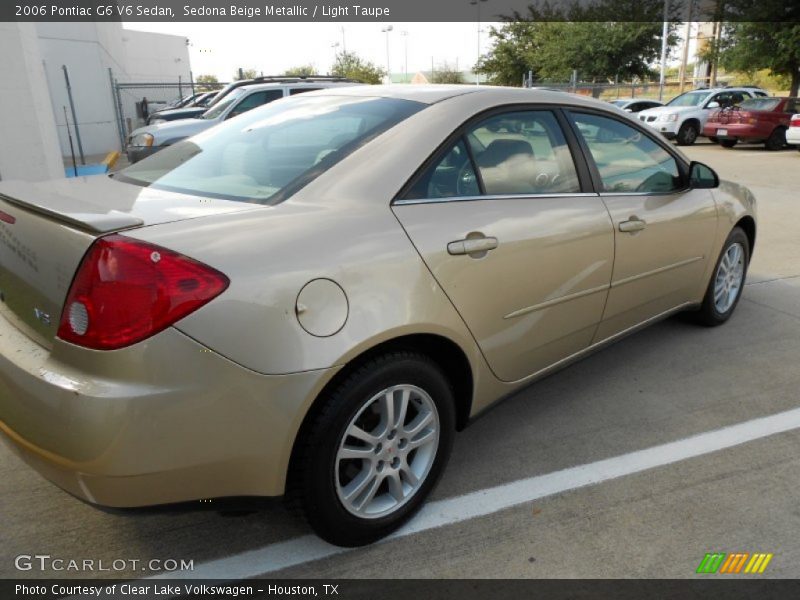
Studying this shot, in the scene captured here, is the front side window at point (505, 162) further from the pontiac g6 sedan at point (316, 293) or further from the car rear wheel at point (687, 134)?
the car rear wheel at point (687, 134)

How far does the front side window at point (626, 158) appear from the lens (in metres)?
3.26

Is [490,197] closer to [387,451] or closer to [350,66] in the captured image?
[387,451]

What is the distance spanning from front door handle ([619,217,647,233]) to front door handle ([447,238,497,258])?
101 centimetres

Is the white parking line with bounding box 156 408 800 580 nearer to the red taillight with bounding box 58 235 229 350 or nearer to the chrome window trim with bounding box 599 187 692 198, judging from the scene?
the red taillight with bounding box 58 235 229 350

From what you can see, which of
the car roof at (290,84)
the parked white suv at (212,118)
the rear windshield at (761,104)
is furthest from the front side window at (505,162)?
the rear windshield at (761,104)

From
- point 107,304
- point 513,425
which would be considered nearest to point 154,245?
point 107,304

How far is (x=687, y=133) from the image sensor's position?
19.1 m

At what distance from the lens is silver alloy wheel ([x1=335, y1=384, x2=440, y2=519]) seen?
7.28ft

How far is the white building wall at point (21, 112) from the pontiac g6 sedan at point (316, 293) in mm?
6679

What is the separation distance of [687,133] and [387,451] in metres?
19.7

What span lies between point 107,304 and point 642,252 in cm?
264

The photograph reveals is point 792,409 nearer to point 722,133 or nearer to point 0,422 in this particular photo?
point 0,422

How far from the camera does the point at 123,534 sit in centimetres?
242

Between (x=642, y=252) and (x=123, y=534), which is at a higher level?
(x=642, y=252)
